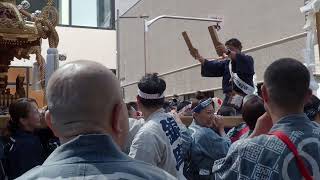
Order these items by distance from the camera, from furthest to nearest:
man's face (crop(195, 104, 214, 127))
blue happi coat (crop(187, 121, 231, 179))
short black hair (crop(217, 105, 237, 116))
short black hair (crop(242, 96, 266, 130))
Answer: short black hair (crop(217, 105, 237, 116)) < man's face (crop(195, 104, 214, 127)) < blue happi coat (crop(187, 121, 231, 179)) < short black hair (crop(242, 96, 266, 130))

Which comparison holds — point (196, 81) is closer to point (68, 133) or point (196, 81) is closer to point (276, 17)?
point (276, 17)

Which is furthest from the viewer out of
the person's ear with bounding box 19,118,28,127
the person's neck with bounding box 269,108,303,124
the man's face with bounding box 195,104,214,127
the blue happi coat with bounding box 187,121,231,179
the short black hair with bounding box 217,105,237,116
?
the short black hair with bounding box 217,105,237,116

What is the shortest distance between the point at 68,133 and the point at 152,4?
2470cm

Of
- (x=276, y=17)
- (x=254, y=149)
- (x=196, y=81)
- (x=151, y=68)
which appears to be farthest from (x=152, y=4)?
(x=254, y=149)

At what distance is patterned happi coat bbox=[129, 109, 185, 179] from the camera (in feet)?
10.5

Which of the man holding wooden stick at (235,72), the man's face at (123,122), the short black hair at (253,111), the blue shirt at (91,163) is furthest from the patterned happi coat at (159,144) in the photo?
the man holding wooden stick at (235,72)

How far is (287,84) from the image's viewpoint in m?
2.20

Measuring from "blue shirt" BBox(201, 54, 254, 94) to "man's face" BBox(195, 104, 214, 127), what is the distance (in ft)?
3.65

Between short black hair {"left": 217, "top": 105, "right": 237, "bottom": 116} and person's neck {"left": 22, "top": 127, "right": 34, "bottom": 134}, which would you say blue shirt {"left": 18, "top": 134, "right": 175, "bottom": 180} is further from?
short black hair {"left": 217, "top": 105, "right": 237, "bottom": 116}

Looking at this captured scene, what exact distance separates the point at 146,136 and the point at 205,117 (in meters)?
1.29

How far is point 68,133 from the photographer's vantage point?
4.98 ft

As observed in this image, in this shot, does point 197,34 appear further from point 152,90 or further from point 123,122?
point 123,122

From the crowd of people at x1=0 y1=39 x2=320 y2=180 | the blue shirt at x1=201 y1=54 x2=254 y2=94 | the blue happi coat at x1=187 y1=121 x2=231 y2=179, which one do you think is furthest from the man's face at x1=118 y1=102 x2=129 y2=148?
the blue shirt at x1=201 y1=54 x2=254 y2=94

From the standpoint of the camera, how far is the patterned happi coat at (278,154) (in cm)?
211
